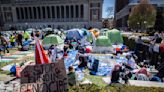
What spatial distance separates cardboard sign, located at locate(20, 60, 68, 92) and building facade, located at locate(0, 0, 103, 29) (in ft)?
276

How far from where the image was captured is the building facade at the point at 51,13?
88.5 meters

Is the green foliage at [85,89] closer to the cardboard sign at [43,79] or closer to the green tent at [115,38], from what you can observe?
the cardboard sign at [43,79]

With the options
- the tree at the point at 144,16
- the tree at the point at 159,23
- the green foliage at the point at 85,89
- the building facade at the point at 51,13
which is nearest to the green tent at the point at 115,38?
the green foliage at the point at 85,89

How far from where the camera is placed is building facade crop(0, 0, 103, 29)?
88.5 meters

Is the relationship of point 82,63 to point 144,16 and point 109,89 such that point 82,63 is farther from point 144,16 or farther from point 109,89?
point 144,16

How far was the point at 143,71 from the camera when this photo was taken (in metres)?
9.35

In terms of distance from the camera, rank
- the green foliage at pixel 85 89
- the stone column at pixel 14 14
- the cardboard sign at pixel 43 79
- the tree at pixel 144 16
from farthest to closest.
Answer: the stone column at pixel 14 14, the tree at pixel 144 16, the green foliage at pixel 85 89, the cardboard sign at pixel 43 79

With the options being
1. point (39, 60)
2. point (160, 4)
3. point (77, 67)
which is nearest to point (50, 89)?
point (39, 60)

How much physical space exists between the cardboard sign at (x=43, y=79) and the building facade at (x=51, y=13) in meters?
84.1

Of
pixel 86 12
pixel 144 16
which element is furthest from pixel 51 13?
pixel 144 16

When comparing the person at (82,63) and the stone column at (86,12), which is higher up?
the stone column at (86,12)

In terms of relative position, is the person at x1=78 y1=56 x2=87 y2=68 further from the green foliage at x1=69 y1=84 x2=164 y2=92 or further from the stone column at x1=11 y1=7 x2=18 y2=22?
the stone column at x1=11 y1=7 x2=18 y2=22

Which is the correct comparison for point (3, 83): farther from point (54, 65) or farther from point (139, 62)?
point (139, 62)

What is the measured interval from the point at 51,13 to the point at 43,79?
8978 cm
